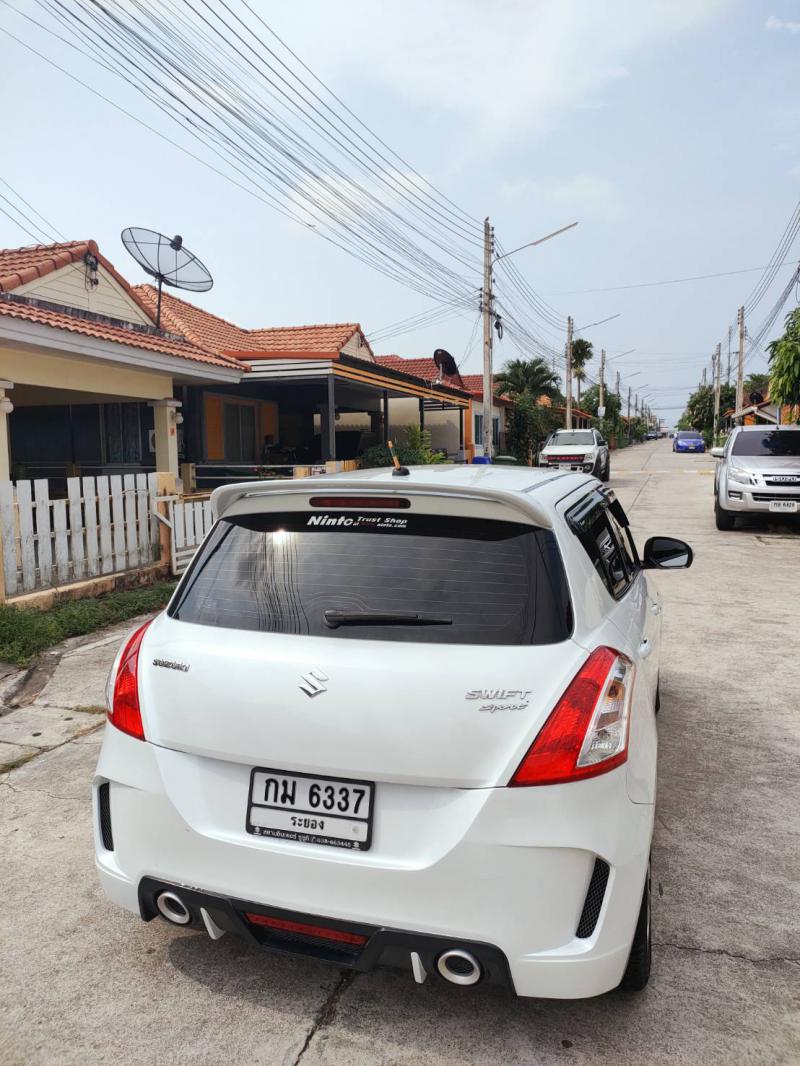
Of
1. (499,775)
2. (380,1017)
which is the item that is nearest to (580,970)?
(499,775)

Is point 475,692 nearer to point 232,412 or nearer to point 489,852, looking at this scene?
point 489,852

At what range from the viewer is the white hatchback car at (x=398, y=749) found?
199 cm

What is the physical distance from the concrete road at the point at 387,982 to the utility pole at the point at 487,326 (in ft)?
60.0

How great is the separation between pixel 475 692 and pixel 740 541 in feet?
39.8

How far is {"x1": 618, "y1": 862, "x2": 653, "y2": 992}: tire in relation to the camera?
7.52ft

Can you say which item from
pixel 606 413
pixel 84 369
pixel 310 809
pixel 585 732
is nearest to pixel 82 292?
pixel 84 369

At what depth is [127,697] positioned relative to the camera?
2.44 m

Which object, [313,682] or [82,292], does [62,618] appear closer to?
[313,682]

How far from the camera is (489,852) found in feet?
6.42

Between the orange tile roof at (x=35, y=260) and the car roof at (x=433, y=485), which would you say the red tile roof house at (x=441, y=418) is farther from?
the car roof at (x=433, y=485)

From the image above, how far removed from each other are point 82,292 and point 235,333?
20.3ft

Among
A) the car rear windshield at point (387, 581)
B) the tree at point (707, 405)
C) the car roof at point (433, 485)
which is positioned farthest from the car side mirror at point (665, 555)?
the tree at point (707, 405)

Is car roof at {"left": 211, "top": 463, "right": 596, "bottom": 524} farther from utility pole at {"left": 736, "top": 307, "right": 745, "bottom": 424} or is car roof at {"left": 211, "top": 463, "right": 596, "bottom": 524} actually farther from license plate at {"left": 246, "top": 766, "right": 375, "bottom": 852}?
utility pole at {"left": 736, "top": 307, "right": 745, "bottom": 424}

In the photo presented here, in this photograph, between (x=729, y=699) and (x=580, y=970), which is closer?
(x=580, y=970)
